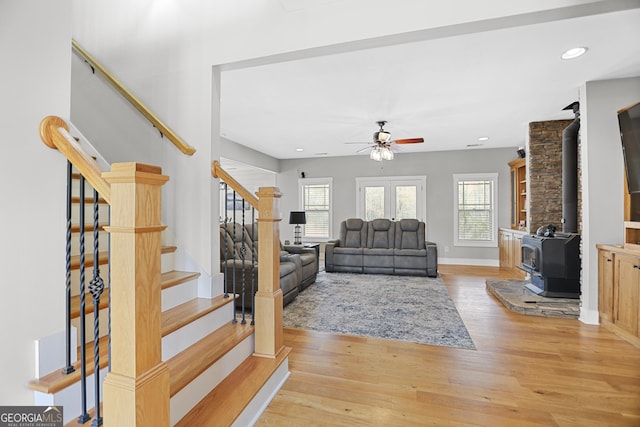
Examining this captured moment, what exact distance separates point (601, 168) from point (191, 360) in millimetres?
4255

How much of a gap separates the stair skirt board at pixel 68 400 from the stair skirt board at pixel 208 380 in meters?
0.36

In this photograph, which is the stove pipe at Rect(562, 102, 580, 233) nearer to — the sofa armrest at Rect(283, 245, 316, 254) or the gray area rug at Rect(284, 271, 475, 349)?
the gray area rug at Rect(284, 271, 475, 349)

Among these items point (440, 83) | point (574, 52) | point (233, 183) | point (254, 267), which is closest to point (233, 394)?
point (233, 183)

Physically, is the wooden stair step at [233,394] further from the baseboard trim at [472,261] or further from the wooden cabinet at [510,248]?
the baseboard trim at [472,261]

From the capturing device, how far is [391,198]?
7.82 m

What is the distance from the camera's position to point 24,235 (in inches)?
49.8

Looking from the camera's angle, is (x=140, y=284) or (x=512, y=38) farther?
(x=512, y=38)

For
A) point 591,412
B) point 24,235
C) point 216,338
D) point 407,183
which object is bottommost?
point 591,412

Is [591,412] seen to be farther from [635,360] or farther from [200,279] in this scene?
[200,279]

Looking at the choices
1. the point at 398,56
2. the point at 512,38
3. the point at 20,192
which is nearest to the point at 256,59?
the point at 398,56

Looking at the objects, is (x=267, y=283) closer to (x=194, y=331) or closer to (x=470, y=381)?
(x=194, y=331)

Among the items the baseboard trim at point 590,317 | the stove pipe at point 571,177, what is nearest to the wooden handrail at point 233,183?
the baseboard trim at point 590,317

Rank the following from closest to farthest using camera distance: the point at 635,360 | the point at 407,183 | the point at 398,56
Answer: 1. the point at 635,360
2. the point at 398,56
3. the point at 407,183

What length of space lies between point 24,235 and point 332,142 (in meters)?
5.66
